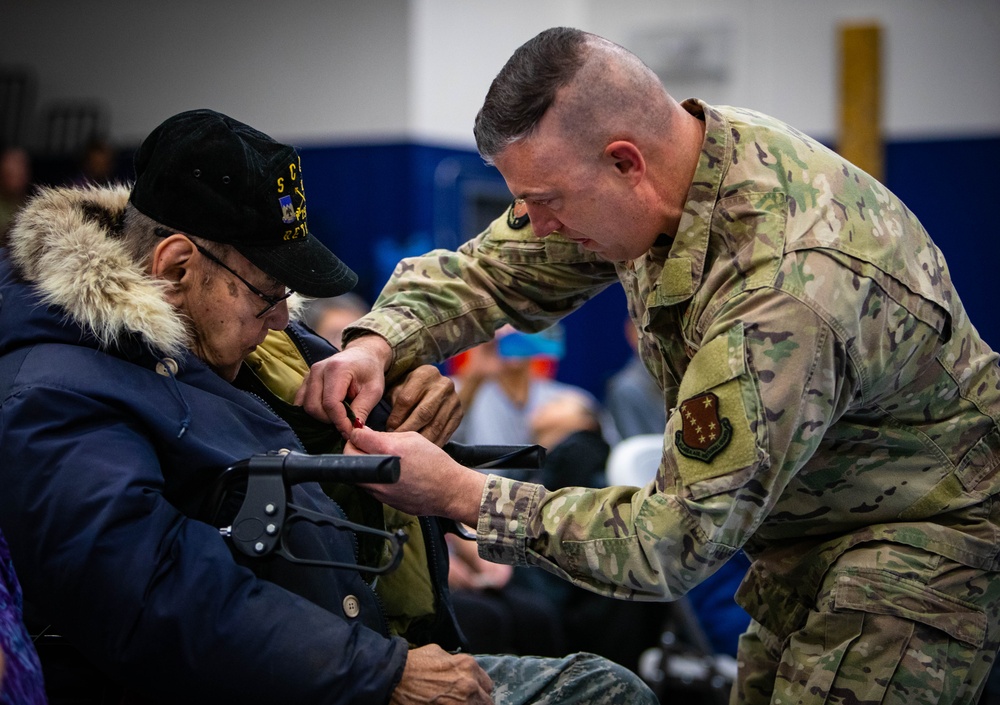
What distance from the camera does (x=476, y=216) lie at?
26.8 feet

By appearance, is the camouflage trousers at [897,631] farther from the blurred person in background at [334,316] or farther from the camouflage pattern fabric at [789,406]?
the blurred person in background at [334,316]

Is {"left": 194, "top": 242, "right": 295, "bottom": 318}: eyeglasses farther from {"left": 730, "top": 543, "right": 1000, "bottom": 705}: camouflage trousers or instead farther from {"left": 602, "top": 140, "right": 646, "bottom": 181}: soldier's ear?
{"left": 730, "top": 543, "right": 1000, "bottom": 705}: camouflage trousers

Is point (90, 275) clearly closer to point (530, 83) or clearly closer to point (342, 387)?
point (342, 387)

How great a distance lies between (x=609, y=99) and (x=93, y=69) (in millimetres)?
7396

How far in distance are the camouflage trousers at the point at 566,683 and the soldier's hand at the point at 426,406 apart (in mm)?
442

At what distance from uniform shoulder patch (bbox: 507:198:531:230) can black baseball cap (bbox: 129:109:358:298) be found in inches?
20.5

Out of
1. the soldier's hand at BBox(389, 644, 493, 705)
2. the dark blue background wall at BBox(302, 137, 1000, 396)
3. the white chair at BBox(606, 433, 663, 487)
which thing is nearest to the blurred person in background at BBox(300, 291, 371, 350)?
the white chair at BBox(606, 433, 663, 487)

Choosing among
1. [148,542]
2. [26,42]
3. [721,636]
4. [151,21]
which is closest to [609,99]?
[148,542]

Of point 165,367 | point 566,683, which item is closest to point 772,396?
point 566,683

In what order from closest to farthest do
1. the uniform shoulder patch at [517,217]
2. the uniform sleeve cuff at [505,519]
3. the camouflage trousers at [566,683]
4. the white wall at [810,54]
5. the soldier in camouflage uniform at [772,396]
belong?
the soldier in camouflage uniform at [772,396] → the uniform sleeve cuff at [505,519] → the camouflage trousers at [566,683] → the uniform shoulder patch at [517,217] → the white wall at [810,54]

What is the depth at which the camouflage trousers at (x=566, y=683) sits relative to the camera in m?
1.97

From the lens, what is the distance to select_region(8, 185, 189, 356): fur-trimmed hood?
5.55 ft

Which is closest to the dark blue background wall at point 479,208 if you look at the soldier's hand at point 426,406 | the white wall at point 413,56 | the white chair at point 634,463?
the white wall at point 413,56

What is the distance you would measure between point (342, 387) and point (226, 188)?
1.35 ft
